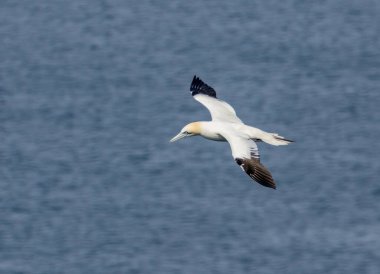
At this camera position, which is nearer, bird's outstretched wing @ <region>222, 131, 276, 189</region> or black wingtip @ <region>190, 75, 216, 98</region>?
bird's outstretched wing @ <region>222, 131, 276, 189</region>

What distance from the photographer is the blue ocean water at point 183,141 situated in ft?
94.9

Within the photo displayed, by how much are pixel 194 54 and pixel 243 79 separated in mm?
3267

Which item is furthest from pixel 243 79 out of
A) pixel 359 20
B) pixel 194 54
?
pixel 359 20

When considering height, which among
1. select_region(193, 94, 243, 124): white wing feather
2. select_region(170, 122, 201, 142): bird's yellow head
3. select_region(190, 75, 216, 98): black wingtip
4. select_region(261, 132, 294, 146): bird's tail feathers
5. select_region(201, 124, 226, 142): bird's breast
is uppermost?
select_region(190, 75, 216, 98): black wingtip

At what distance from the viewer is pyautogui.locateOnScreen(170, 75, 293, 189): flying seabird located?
21.6 meters

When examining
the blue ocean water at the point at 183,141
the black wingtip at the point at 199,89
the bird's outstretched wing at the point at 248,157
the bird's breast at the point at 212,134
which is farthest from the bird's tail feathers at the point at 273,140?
the blue ocean water at the point at 183,141

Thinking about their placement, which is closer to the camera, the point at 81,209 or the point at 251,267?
the point at 251,267

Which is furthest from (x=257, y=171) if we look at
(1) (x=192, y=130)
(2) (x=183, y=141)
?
(2) (x=183, y=141)

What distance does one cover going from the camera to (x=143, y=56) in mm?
39344

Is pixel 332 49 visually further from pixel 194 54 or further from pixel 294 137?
pixel 294 137

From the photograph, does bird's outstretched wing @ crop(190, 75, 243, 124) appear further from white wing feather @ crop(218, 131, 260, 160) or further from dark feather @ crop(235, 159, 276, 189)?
dark feather @ crop(235, 159, 276, 189)

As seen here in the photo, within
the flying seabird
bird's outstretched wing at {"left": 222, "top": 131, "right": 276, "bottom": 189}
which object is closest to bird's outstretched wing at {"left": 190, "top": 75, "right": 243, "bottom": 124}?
the flying seabird

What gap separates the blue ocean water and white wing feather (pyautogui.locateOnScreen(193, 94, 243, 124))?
3.76 metres

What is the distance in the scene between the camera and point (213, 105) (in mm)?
25016
